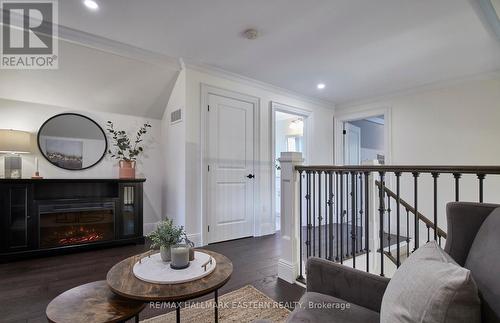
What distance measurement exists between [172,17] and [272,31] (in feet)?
3.33

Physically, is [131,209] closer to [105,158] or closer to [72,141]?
[105,158]

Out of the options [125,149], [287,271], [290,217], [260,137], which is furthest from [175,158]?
[287,271]

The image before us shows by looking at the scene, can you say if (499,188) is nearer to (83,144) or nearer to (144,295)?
(144,295)

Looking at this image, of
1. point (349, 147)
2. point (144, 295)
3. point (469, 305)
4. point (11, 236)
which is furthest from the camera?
point (349, 147)

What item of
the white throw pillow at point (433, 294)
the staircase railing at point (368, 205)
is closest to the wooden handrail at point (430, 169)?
the staircase railing at point (368, 205)

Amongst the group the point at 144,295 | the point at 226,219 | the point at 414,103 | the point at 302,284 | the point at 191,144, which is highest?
the point at 414,103

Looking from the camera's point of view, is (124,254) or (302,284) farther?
(124,254)

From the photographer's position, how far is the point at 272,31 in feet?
8.57

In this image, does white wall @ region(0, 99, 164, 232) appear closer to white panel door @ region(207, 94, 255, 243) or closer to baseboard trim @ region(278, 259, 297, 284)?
white panel door @ region(207, 94, 255, 243)

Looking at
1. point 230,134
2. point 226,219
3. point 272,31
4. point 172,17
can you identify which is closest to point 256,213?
point 226,219

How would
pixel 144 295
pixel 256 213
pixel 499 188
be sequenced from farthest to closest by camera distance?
pixel 256 213 → pixel 499 188 → pixel 144 295

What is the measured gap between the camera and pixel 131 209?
11.6 feet

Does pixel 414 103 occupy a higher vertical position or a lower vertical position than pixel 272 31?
lower
